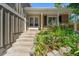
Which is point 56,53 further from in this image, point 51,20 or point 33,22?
point 33,22

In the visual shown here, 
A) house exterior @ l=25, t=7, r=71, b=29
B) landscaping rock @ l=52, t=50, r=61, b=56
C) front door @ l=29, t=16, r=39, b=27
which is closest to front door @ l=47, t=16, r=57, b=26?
house exterior @ l=25, t=7, r=71, b=29

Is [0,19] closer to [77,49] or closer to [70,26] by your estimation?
[77,49]

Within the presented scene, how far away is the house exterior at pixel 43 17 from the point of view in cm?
2431

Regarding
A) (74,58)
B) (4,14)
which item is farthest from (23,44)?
(74,58)

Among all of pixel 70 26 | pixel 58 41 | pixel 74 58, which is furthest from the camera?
pixel 70 26

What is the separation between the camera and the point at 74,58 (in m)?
8.90

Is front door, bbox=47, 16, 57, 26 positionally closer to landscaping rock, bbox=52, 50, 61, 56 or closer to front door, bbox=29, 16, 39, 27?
front door, bbox=29, 16, 39, 27

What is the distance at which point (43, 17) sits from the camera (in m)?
26.0

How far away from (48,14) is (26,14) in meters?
2.43

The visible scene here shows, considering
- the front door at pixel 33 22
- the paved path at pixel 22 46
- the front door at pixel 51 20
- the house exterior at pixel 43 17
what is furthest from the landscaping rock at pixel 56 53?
the front door at pixel 33 22

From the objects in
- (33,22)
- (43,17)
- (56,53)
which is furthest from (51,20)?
(56,53)

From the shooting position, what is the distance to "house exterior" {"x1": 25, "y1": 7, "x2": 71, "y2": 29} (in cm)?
2431

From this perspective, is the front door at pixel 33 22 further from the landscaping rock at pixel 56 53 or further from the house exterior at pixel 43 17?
the landscaping rock at pixel 56 53

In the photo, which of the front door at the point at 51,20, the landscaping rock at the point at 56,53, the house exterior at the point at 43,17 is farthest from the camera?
the front door at the point at 51,20
